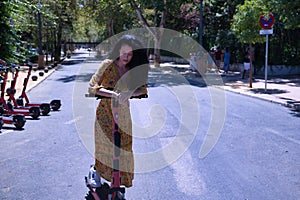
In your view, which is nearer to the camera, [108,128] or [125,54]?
[125,54]

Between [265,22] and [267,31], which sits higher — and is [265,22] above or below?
above

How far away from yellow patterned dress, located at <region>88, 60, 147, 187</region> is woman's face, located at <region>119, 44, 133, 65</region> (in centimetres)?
12

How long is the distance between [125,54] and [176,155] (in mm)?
3225

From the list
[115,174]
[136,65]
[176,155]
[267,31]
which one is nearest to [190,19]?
[267,31]

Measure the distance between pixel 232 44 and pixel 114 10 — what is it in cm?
1739

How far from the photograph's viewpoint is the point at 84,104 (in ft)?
37.4

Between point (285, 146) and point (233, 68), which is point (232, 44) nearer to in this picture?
point (233, 68)

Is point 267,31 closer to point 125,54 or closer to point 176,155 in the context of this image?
point 176,155

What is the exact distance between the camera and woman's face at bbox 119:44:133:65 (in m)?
3.26

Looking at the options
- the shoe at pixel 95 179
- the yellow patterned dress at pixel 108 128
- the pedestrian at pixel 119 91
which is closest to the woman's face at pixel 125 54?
the pedestrian at pixel 119 91

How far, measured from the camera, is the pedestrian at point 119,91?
3268 mm

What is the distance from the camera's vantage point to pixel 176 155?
6164 millimetres

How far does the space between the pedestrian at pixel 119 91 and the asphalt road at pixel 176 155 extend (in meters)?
1.03

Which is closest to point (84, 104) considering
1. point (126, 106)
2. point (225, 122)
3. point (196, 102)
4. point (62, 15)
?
point (196, 102)
